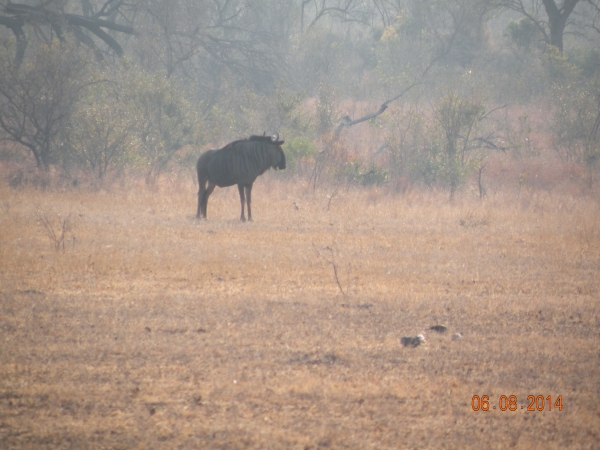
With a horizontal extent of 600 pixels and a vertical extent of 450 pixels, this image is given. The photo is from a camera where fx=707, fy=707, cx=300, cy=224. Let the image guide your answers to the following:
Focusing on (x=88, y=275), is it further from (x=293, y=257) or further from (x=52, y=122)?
(x=52, y=122)

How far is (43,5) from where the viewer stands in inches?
875

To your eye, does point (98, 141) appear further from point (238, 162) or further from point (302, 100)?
point (302, 100)

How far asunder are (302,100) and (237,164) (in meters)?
11.1

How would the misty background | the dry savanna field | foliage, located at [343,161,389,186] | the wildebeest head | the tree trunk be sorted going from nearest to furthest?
the dry savanna field < the wildebeest head < the misty background < foliage, located at [343,161,389,186] < the tree trunk

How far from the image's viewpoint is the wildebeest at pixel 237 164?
13164mm

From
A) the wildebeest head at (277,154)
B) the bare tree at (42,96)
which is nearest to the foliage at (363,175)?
the wildebeest head at (277,154)

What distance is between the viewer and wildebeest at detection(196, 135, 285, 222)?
13164 millimetres

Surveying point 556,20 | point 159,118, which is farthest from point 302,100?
point 556,20

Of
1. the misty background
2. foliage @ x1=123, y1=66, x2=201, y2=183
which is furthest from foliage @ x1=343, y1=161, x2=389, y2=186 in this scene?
foliage @ x1=123, y1=66, x2=201, y2=183

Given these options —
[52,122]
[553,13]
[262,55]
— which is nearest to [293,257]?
[52,122]

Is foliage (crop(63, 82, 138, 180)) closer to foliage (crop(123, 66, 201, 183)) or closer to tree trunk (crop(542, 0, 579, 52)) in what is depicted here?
foliage (crop(123, 66, 201, 183))

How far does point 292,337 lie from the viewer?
19.2 feet

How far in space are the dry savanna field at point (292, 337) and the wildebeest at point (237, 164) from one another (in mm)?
1489

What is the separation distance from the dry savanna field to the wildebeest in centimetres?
149
